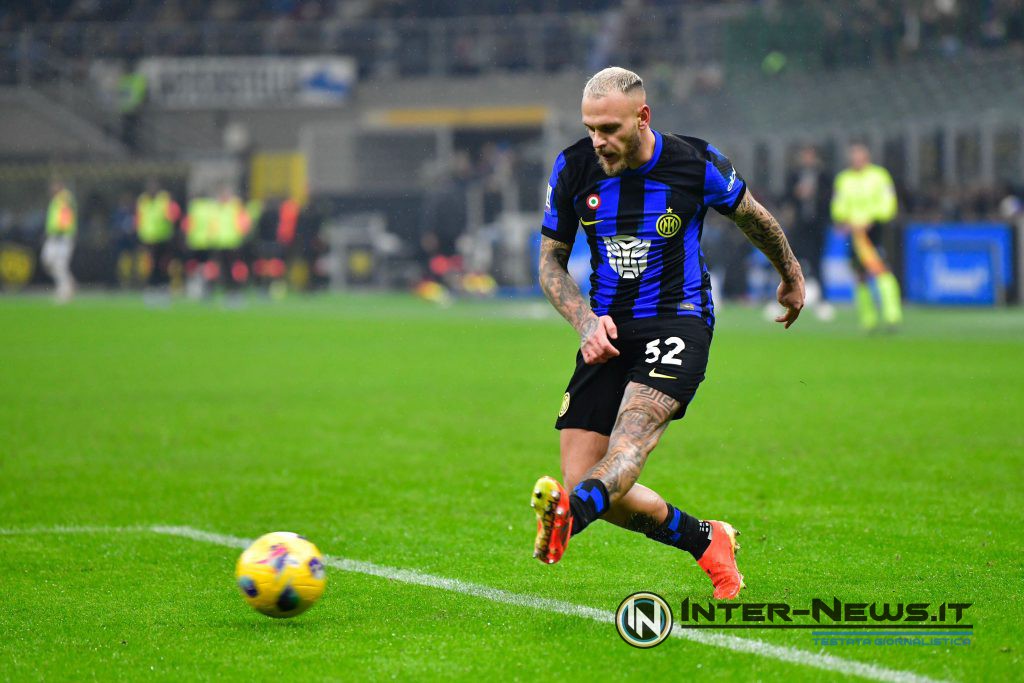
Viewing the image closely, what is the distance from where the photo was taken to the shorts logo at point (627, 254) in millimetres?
5543

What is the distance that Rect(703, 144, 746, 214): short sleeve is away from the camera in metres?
5.55

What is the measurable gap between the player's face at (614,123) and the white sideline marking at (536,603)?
162 cm

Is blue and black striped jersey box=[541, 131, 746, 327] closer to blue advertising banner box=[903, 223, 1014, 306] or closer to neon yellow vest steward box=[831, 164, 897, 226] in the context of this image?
neon yellow vest steward box=[831, 164, 897, 226]

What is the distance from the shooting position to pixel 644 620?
5.08m

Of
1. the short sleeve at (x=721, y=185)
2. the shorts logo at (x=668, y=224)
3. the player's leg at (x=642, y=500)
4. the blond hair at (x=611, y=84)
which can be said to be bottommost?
the player's leg at (x=642, y=500)

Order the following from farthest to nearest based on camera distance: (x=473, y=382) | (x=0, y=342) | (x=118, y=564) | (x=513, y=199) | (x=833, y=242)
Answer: (x=513, y=199), (x=833, y=242), (x=0, y=342), (x=473, y=382), (x=118, y=564)

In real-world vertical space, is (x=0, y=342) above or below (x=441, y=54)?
below

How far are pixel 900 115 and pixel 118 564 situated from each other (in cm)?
2369

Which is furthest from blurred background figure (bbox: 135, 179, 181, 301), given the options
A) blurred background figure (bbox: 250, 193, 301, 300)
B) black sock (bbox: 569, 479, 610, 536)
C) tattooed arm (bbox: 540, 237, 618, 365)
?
black sock (bbox: 569, 479, 610, 536)

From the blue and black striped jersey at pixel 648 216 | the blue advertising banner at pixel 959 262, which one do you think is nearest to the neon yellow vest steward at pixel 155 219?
the blue advertising banner at pixel 959 262

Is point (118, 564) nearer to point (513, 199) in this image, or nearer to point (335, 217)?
point (513, 199)

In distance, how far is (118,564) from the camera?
21.1 feet

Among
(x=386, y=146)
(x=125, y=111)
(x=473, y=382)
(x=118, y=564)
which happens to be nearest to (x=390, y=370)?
(x=473, y=382)

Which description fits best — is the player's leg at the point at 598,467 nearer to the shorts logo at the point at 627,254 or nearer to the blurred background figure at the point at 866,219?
the shorts logo at the point at 627,254
